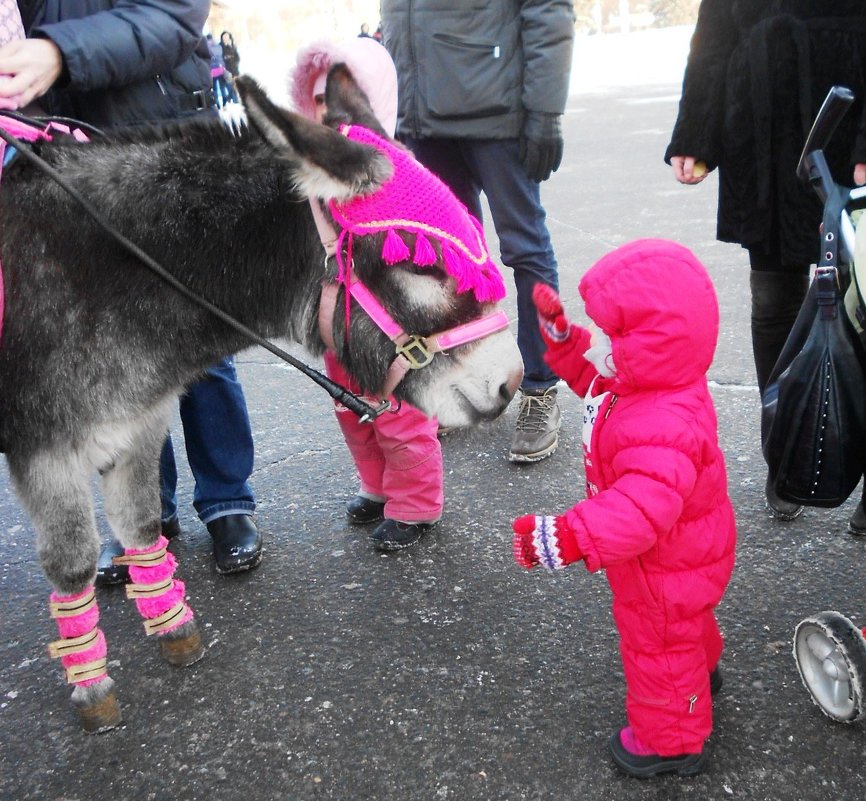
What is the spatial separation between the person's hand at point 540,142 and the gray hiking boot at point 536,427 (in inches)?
40.8

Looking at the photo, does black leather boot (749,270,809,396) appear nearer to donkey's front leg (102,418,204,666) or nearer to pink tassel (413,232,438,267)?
pink tassel (413,232,438,267)

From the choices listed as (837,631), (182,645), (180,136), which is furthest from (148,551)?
(837,631)

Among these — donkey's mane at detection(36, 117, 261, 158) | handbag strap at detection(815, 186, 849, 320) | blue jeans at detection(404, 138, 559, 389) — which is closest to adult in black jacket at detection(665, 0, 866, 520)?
handbag strap at detection(815, 186, 849, 320)

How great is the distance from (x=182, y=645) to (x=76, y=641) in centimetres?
36

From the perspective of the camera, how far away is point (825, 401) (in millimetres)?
2297

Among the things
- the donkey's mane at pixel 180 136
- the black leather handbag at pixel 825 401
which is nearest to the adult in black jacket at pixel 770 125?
the black leather handbag at pixel 825 401

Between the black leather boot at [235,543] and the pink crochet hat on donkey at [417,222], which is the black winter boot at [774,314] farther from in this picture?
the black leather boot at [235,543]

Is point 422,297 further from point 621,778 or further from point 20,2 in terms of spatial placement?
point 20,2

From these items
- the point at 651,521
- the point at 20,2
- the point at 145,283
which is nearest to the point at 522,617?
the point at 651,521

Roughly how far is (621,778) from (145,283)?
183 cm

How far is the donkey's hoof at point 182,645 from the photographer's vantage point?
288 centimetres

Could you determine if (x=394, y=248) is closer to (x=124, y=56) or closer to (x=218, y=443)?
(x=124, y=56)

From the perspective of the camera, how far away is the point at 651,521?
1.95 metres

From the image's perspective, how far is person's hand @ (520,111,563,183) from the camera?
12.7ft
